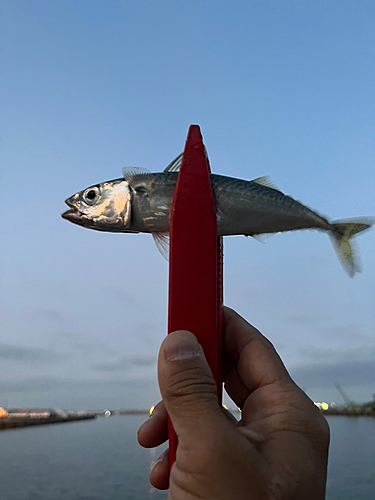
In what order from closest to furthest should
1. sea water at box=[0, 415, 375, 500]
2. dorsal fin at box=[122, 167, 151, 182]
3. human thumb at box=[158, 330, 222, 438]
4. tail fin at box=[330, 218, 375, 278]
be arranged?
human thumb at box=[158, 330, 222, 438]
dorsal fin at box=[122, 167, 151, 182]
tail fin at box=[330, 218, 375, 278]
sea water at box=[0, 415, 375, 500]

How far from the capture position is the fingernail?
301 cm

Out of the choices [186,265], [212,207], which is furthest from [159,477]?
[212,207]

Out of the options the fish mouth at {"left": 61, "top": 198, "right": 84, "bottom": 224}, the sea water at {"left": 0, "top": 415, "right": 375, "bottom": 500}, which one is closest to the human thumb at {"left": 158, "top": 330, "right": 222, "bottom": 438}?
the fish mouth at {"left": 61, "top": 198, "right": 84, "bottom": 224}

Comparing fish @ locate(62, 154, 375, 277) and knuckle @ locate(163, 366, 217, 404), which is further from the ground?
fish @ locate(62, 154, 375, 277)

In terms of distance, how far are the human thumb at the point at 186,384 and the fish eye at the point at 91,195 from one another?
61.1 inches

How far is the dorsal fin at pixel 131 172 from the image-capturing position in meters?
3.62

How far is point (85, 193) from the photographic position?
3.79 metres

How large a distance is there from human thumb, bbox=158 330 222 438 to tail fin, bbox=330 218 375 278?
2019 mm

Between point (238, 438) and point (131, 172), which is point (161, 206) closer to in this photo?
point (131, 172)

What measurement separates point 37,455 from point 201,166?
12813 centimetres

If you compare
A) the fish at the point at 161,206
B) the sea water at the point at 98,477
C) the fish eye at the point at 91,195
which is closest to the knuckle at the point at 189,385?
the fish at the point at 161,206

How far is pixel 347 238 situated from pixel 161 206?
7.02 feet

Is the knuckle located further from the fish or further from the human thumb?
the fish

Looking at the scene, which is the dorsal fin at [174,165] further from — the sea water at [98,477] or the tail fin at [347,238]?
the sea water at [98,477]
